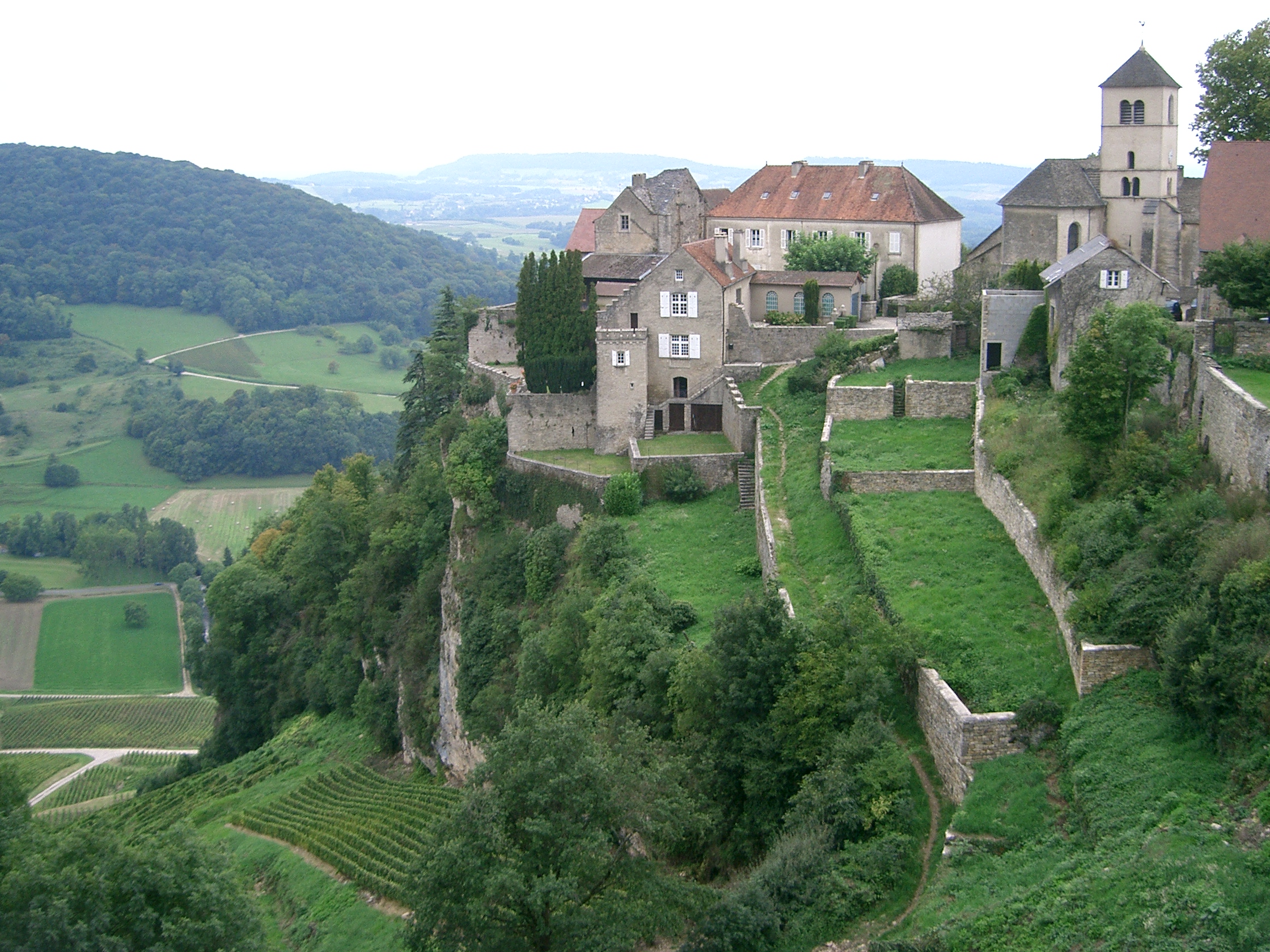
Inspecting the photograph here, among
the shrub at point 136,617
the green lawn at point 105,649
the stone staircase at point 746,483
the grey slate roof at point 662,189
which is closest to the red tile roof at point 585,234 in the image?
the grey slate roof at point 662,189

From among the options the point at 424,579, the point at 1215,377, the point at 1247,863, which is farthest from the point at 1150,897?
the point at 424,579

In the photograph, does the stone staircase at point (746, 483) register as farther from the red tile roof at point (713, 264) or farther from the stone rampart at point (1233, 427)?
the stone rampart at point (1233, 427)

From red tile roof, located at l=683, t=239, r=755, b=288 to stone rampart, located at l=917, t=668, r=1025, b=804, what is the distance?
25.6 meters

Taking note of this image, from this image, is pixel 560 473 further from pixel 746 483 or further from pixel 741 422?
pixel 746 483

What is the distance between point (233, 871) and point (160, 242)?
174089 millimetres

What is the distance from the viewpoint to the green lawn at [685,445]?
4306 centimetres

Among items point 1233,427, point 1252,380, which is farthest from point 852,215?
point 1233,427

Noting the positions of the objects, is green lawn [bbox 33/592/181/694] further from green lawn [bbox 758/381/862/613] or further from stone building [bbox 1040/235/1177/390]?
stone building [bbox 1040/235/1177/390]

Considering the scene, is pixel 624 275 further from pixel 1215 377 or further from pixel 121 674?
pixel 121 674

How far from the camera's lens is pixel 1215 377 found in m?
25.5

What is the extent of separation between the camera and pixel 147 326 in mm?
173250

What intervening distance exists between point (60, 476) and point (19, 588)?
1019 inches

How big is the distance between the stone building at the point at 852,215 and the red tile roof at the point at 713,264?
8.21 meters

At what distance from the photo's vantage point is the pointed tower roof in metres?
44.3
